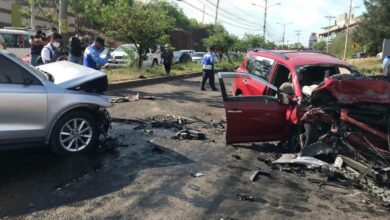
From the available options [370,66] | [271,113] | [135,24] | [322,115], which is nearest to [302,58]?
[271,113]

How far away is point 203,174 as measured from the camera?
6664mm

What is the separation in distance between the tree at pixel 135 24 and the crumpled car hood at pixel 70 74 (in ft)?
45.2

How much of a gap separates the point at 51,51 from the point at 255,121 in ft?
21.6

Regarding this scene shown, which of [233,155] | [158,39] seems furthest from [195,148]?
[158,39]

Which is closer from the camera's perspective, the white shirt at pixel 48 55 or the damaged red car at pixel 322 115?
the damaged red car at pixel 322 115

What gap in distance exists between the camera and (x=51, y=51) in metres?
12.2

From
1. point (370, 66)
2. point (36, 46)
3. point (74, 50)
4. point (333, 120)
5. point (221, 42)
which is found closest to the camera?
point (333, 120)

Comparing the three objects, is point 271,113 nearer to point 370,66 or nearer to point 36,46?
point 36,46

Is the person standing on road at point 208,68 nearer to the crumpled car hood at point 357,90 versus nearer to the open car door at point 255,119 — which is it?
the open car door at point 255,119

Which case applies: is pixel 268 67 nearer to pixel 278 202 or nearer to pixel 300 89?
pixel 300 89

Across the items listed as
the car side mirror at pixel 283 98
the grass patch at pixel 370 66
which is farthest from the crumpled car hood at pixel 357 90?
the grass patch at pixel 370 66

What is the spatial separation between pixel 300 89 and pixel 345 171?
6.70 feet

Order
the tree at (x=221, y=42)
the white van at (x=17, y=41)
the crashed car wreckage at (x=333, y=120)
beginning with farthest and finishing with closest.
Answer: the tree at (x=221, y=42), the white van at (x=17, y=41), the crashed car wreckage at (x=333, y=120)

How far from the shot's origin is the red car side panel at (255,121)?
25.7 ft
